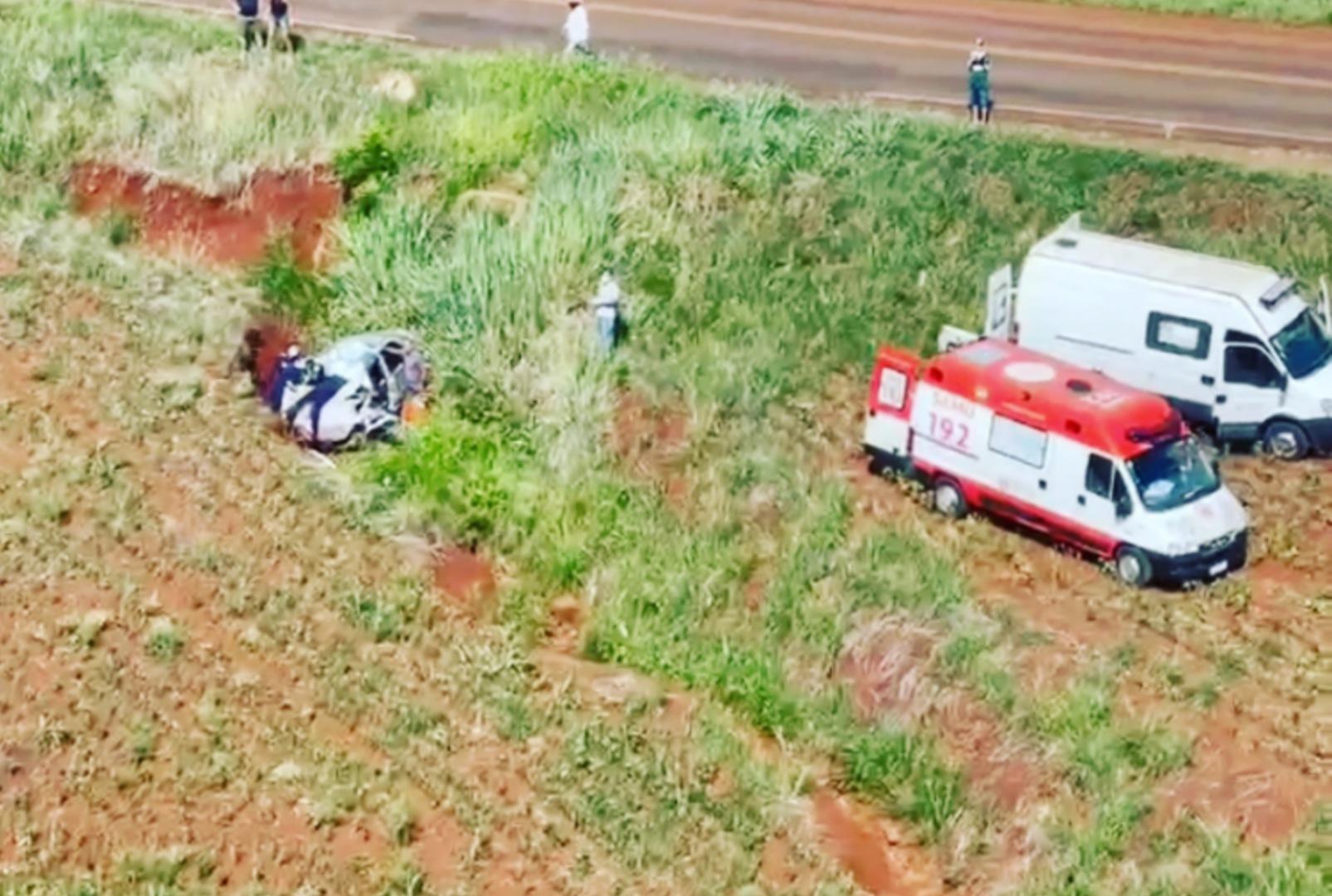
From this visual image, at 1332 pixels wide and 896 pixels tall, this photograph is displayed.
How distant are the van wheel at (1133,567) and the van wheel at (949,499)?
2.01 meters

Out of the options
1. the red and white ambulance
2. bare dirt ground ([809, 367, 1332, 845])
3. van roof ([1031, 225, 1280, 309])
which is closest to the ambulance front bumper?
the red and white ambulance

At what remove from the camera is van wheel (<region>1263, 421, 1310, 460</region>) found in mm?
26875

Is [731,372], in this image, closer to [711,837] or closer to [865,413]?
[865,413]

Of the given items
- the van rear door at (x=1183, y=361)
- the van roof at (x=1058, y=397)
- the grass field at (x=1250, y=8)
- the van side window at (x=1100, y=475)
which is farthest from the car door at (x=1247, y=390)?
the grass field at (x=1250, y=8)

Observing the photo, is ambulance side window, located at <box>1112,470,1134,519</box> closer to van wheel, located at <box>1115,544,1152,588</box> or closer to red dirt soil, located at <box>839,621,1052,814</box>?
van wheel, located at <box>1115,544,1152,588</box>

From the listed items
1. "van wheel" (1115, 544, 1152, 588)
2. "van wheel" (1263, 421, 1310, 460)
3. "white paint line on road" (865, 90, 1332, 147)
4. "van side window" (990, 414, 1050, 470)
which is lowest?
"van wheel" (1115, 544, 1152, 588)

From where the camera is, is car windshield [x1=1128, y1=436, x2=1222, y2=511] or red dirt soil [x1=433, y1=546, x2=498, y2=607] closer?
car windshield [x1=1128, y1=436, x2=1222, y2=511]

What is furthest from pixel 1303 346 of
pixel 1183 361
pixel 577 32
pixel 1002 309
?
pixel 577 32

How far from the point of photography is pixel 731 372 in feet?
90.9

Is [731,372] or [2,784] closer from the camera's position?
[2,784]

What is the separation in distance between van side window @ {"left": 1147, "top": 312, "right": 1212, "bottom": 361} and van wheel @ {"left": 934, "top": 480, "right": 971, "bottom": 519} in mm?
3409

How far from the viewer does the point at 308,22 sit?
3916cm

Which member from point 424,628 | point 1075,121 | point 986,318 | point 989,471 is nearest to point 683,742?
point 424,628

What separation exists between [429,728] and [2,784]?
12.6ft
